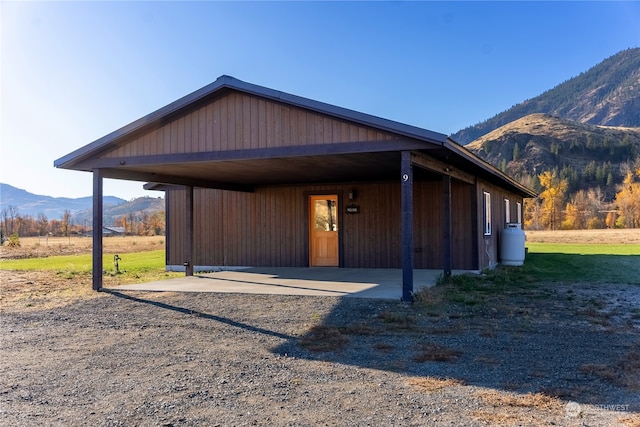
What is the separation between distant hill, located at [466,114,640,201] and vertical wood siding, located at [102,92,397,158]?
62433mm

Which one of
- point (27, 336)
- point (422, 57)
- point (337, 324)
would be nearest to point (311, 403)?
point (337, 324)

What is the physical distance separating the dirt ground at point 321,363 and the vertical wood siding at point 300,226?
4.29m

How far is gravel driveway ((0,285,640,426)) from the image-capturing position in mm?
3281

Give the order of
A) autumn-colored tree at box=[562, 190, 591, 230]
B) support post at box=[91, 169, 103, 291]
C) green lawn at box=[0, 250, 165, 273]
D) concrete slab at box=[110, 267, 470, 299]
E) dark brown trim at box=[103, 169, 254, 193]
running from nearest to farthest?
concrete slab at box=[110, 267, 470, 299], support post at box=[91, 169, 103, 291], dark brown trim at box=[103, 169, 254, 193], green lawn at box=[0, 250, 165, 273], autumn-colored tree at box=[562, 190, 591, 230]

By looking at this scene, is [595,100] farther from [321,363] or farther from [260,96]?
[321,363]

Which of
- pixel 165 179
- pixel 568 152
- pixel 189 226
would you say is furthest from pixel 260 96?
pixel 568 152

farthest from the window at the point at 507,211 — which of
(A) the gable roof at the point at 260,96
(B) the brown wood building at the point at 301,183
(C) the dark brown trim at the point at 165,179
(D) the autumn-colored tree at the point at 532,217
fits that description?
(D) the autumn-colored tree at the point at 532,217

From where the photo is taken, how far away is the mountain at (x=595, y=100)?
11850 cm

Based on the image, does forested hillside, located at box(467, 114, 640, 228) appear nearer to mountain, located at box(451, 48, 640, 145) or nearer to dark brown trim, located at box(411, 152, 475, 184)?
mountain, located at box(451, 48, 640, 145)

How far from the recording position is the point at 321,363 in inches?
176

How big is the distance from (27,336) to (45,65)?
692cm

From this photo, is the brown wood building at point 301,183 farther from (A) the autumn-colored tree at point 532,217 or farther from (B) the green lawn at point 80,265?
(A) the autumn-colored tree at point 532,217

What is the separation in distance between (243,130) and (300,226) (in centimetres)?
515

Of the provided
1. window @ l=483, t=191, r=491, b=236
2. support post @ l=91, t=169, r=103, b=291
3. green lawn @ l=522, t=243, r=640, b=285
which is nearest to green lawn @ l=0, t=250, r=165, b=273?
support post @ l=91, t=169, r=103, b=291
